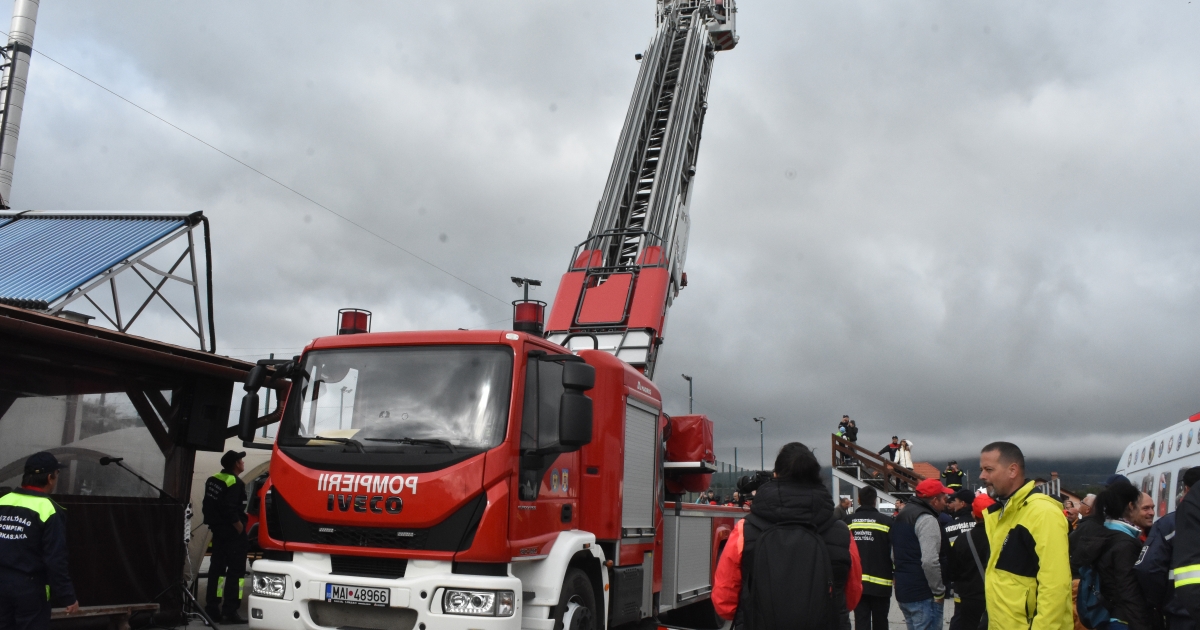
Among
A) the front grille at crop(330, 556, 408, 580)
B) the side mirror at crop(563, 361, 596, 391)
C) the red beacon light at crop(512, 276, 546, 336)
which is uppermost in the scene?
the red beacon light at crop(512, 276, 546, 336)

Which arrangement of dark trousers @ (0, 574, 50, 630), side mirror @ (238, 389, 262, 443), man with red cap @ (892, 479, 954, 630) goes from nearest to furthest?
dark trousers @ (0, 574, 50, 630), side mirror @ (238, 389, 262, 443), man with red cap @ (892, 479, 954, 630)

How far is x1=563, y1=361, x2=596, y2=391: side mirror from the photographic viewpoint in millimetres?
5652

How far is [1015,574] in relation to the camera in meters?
4.00

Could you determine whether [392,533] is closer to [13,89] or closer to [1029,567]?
[1029,567]

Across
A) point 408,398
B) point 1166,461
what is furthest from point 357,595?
point 1166,461

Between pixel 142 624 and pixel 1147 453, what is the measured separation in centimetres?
1035

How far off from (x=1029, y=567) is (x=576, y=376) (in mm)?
2752

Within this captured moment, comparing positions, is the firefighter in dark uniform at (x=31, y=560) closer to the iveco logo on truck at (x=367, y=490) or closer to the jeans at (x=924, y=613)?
the iveco logo on truck at (x=367, y=490)

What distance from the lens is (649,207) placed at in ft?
46.8

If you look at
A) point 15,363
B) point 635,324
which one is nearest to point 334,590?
point 15,363

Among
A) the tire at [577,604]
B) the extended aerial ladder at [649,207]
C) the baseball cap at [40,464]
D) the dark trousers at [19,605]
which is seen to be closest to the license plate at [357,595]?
the tire at [577,604]

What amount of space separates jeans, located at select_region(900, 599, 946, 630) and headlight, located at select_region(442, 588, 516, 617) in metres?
3.62

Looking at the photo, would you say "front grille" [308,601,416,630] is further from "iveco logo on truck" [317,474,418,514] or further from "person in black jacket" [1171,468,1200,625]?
"person in black jacket" [1171,468,1200,625]

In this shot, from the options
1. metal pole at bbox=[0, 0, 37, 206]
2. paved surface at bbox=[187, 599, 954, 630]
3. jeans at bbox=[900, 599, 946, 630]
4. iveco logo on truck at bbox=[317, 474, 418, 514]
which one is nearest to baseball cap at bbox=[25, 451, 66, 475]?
iveco logo on truck at bbox=[317, 474, 418, 514]
